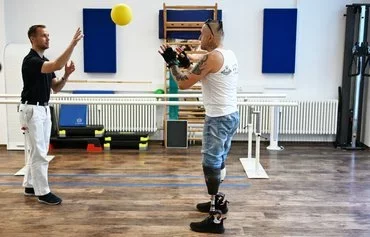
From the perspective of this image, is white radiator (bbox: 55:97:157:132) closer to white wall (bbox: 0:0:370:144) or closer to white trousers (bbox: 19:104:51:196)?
white wall (bbox: 0:0:370:144)

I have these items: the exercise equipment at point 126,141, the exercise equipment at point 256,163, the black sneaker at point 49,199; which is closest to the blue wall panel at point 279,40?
the exercise equipment at point 256,163

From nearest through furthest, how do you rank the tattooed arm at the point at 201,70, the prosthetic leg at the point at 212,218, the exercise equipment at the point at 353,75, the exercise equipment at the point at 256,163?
the tattooed arm at the point at 201,70
the prosthetic leg at the point at 212,218
the exercise equipment at the point at 256,163
the exercise equipment at the point at 353,75

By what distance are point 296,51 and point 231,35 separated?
1119mm

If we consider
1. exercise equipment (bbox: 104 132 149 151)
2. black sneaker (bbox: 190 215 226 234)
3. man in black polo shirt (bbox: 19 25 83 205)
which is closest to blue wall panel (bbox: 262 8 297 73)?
exercise equipment (bbox: 104 132 149 151)

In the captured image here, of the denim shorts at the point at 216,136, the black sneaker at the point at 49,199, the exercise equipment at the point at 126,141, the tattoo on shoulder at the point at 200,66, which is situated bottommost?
the black sneaker at the point at 49,199

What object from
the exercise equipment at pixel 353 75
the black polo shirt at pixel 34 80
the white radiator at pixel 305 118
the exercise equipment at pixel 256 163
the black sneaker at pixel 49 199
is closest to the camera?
the black polo shirt at pixel 34 80

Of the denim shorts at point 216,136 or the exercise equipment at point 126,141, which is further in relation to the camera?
the exercise equipment at point 126,141

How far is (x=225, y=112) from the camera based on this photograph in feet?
10.9

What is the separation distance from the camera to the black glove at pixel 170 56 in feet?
10.8

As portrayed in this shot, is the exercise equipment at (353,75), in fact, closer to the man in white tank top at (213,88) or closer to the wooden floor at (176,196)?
the wooden floor at (176,196)

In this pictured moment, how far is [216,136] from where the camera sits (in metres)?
3.35

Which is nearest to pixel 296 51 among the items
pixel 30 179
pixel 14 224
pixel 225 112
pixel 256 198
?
pixel 256 198

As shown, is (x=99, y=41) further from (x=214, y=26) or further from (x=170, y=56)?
(x=214, y=26)

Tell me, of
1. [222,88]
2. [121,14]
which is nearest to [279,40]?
[121,14]
